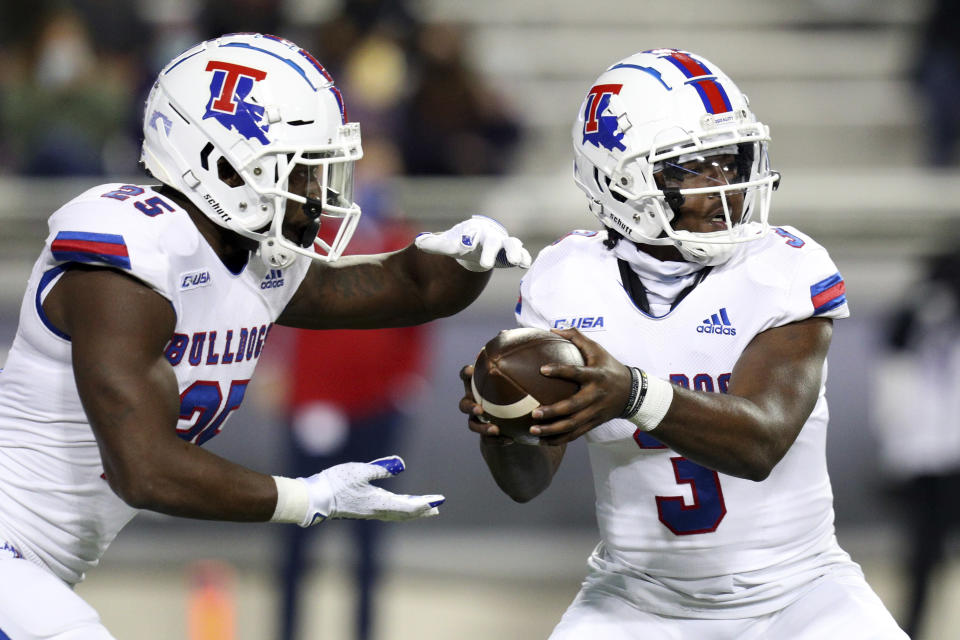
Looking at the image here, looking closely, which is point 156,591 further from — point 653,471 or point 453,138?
point 653,471

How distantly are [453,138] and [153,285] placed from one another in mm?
4930

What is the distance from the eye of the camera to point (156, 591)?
20.4 feet

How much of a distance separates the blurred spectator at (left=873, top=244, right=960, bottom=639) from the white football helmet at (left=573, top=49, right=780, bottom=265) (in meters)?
2.60

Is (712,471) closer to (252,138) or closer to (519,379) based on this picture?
(519,379)

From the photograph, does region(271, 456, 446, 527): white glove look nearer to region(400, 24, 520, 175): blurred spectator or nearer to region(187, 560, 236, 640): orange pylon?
region(187, 560, 236, 640): orange pylon

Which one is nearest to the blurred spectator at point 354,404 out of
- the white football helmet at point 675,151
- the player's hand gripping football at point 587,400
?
the white football helmet at point 675,151

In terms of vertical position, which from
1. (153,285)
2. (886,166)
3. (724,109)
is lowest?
(886,166)

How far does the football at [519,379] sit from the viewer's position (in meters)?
2.57

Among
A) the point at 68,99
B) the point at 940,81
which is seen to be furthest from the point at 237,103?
the point at 940,81

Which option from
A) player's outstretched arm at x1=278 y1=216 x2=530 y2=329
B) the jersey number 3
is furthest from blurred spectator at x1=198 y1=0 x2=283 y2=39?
the jersey number 3

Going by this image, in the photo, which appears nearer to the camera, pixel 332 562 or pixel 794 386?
pixel 794 386

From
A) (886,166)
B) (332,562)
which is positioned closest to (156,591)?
(332,562)

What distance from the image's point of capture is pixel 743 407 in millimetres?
2645

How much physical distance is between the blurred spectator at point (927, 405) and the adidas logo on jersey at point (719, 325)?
9.03ft
